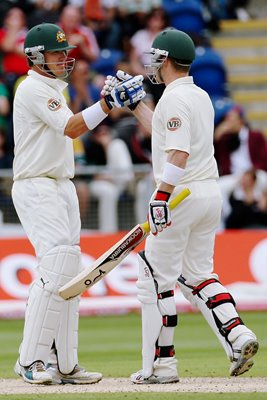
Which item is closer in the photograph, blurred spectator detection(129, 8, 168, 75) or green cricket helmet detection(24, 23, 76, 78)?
green cricket helmet detection(24, 23, 76, 78)

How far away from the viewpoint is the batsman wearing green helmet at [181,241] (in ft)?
24.6

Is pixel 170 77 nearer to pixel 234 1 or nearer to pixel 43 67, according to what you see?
pixel 43 67

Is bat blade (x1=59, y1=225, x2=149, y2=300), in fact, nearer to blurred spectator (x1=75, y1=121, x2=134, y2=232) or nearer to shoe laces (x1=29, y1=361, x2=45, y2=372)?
shoe laces (x1=29, y1=361, x2=45, y2=372)

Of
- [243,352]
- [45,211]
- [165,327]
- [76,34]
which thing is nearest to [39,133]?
[45,211]

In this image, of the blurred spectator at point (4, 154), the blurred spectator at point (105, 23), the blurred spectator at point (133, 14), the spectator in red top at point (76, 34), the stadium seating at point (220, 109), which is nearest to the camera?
the blurred spectator at point (4, 154)

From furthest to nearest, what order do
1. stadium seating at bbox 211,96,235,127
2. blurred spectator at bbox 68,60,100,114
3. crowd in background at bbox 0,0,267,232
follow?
stadium seating at bbox 211,96,235,127 → blurred spectator at bbox 68,60,100,114 → crowd in background at bbox 0,0,267,232

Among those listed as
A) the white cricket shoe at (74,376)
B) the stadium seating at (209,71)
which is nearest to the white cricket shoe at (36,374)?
the white cricket shoe at (74,376)

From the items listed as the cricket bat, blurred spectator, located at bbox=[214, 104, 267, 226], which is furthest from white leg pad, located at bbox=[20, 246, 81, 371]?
blurred spectator, located at bbox=[214, 104, 267, 226]

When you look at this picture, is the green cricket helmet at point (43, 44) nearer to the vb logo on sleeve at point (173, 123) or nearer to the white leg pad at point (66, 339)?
the vb logo on sleeve at point (173, 123)

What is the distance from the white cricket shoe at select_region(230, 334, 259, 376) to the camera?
746cm

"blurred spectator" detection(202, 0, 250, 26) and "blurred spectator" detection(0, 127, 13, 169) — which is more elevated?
"blurred spectator" detection(202, 0, 250, 26)

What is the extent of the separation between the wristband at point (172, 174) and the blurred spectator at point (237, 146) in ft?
24.7

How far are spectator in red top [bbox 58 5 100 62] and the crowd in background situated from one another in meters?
0.01

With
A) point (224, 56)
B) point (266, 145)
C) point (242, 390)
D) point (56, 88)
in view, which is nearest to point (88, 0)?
point (224, 56)
